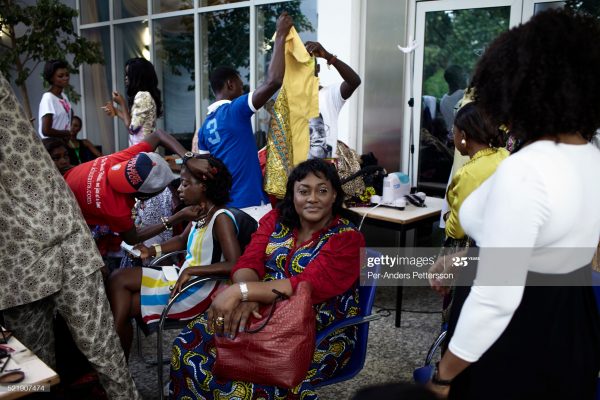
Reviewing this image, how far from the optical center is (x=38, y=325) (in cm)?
194

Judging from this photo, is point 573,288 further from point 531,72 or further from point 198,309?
point 198,309

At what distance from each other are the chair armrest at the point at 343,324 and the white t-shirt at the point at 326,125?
5.43 feet

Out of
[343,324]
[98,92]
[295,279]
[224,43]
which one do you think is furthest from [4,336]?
[98,92]

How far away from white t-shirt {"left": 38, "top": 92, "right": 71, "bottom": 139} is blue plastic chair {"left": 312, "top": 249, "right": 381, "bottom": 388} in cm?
394

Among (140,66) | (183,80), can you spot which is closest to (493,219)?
(140,66)

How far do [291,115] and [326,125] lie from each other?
73 centimetres

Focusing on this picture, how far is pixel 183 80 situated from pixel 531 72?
242 inches

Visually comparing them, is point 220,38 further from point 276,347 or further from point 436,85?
point 276,347

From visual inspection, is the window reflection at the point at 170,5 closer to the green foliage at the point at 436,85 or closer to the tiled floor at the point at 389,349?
the green foliage at the point at 436,85

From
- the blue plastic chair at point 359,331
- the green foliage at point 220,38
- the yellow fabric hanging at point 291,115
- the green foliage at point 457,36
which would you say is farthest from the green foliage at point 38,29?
the blue plastic chair at point 359,331

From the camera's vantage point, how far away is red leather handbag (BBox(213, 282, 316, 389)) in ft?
6.03

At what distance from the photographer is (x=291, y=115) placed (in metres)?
3.02

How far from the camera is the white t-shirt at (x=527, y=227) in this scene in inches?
41.9

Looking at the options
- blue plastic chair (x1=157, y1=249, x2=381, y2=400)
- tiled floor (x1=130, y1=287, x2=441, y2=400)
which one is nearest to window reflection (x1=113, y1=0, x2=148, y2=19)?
tiled floor (x1=130, y1=287, x2=441, y2=400)
